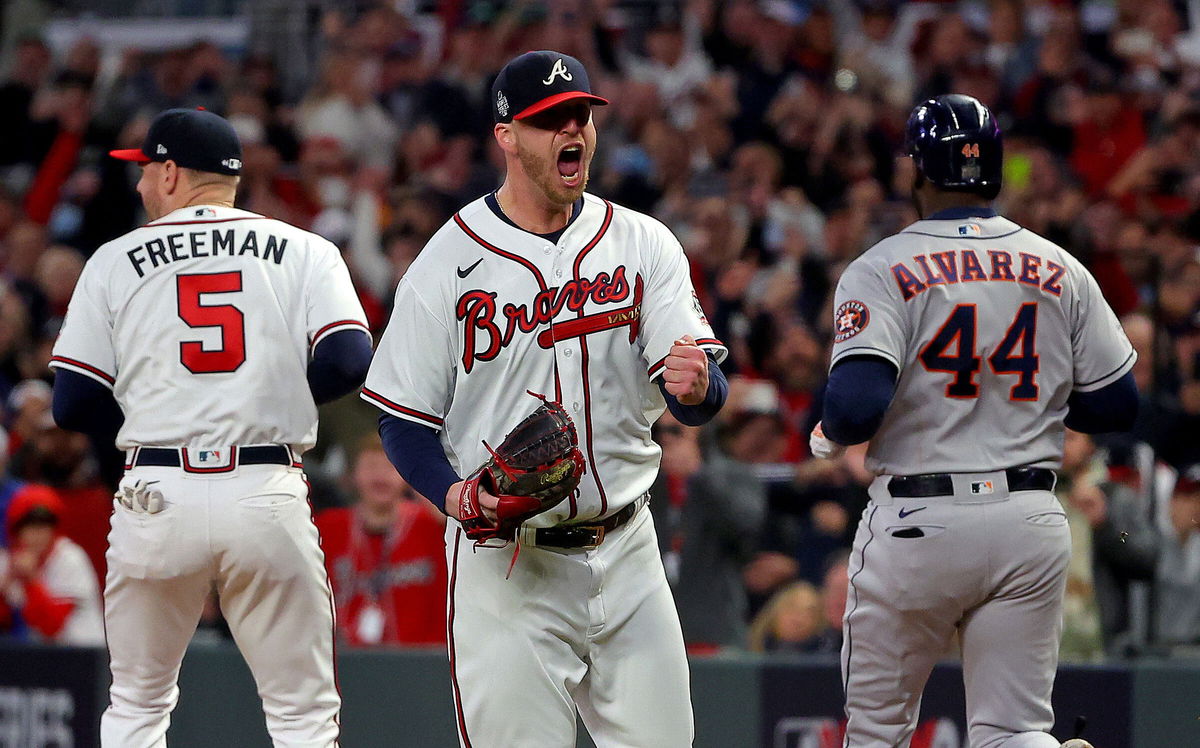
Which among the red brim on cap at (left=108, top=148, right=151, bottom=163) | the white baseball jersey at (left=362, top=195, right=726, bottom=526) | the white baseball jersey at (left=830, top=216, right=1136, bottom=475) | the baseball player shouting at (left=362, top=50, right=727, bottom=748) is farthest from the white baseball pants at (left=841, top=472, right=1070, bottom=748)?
the red brim on cap at (left=108, top=148, right=151, bottom=163)

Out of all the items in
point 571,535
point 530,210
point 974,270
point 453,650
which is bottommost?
point 453,650

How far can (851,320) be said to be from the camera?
14.5 feet

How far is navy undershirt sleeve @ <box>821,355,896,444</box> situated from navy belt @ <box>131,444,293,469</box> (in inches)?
67.1

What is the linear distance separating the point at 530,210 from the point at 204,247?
1405 millimetres

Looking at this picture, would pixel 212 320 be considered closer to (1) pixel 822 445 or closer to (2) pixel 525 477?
(2) pixel 525 477

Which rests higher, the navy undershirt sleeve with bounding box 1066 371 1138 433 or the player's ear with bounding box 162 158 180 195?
the player's ear with bounding box 162 158 180 195

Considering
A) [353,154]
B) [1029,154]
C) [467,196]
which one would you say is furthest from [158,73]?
[1029,154]

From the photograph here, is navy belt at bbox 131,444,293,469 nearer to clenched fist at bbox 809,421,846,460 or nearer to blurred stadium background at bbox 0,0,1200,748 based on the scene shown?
clenched fist at bbox 809,421,846,460

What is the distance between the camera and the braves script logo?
4.00 metres

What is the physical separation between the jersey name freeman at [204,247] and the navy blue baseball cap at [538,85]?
1339 mm

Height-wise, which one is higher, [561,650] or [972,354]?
[972,354]

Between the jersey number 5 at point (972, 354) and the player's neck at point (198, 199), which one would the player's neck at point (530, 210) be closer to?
the jersey number 5 at point (972, 354)

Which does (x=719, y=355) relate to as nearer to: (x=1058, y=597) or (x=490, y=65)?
(x=1058, y=597)

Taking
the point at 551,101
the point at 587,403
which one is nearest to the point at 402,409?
the point at 587,403
